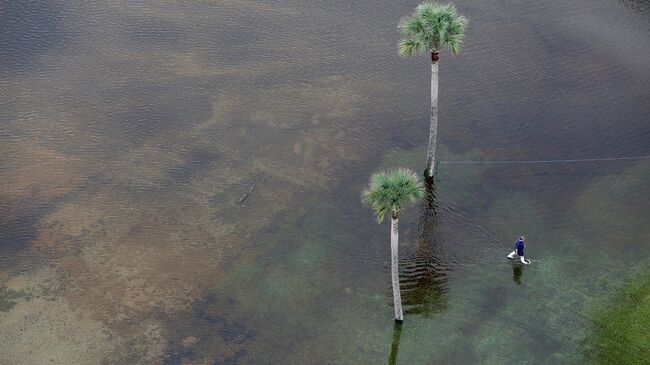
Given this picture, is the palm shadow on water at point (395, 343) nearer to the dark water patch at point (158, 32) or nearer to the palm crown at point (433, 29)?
the palm crown at point (433, 29)

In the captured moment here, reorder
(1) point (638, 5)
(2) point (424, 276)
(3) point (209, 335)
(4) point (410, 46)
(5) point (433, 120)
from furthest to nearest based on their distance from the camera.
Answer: (1) point (638, 5)
(5) point (433, 120)
(4) point (410, 46)
(2) point (424, 276)
(3) point (209, 335)

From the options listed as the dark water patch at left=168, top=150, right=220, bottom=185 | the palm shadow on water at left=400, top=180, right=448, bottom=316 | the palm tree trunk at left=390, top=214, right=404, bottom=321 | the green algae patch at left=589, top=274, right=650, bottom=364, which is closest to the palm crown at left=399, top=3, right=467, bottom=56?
the palm shadow on water at left=400, top=180, right=448, bottom=316

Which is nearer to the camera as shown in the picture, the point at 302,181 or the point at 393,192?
the point at 393,192

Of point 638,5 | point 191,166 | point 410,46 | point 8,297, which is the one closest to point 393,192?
point 410,46

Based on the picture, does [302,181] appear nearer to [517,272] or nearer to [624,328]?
[517,272]

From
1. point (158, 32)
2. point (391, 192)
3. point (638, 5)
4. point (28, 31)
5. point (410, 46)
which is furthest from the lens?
point (638, 5)

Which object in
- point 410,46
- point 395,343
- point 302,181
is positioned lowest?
point 395,343

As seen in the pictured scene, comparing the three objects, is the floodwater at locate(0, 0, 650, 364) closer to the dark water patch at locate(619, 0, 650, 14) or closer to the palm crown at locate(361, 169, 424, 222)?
the dark water patch at locate(619, 0, 650, 14)
